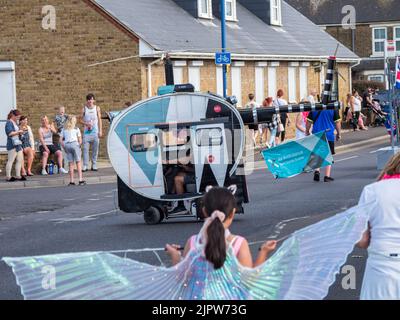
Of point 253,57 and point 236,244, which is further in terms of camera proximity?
point 253,57

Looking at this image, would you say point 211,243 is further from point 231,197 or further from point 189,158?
point 189,158

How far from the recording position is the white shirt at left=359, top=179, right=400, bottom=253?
22.0ft

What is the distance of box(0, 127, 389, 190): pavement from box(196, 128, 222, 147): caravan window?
10.6m

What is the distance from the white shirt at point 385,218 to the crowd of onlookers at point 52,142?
18.7 m

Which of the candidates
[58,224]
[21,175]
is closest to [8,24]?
[21,175]

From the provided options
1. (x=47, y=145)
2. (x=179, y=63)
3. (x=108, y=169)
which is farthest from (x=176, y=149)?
(x=179, y=63)

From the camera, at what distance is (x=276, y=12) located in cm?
4631

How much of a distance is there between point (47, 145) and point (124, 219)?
11.2 meters

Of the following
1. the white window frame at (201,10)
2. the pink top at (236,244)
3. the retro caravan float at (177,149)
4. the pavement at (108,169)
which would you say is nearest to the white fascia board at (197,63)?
the white window frame at (201,10)

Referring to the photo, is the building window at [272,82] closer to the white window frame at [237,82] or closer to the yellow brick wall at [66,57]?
the white window frame at [237,82]

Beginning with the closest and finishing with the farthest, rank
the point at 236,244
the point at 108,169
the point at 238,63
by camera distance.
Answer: the point at 236,244 → the point at 108,169 → the point at 238,63

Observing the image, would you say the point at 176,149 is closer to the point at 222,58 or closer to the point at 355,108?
the point at 222,58

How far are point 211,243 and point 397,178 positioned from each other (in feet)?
4.67
